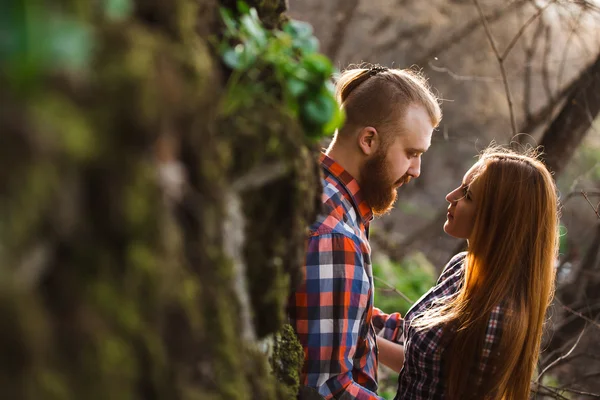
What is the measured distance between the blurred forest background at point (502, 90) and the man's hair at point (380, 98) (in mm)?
1530

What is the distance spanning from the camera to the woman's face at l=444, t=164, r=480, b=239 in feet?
8.63

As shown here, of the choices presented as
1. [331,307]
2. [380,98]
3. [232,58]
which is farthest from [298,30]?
[380,98]

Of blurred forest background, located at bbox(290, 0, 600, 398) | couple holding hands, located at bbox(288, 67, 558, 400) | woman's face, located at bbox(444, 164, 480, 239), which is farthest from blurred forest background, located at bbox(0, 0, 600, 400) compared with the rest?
blurred forest background, located at bbox(290, 0, 600, 398)

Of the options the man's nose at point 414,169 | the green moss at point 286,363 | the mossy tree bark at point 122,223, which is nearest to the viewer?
the mossy tree bark at point 122,223

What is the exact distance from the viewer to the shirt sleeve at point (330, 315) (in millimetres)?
2092

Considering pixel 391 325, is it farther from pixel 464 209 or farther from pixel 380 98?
pixel 380 98

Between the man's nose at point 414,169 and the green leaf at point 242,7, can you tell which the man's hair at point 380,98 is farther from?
the green leaf at point 242,7

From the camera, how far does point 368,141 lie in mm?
2533

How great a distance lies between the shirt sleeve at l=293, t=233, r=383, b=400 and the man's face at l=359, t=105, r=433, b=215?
1.43 feet

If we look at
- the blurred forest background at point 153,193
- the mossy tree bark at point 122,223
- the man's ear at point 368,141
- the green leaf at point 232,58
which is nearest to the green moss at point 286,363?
the blurred forest background at point 153,193

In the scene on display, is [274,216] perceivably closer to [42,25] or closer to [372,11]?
[42,25]

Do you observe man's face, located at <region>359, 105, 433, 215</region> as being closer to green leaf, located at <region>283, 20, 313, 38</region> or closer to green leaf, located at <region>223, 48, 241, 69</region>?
green leaf, located at <region>283, 20, 313, 38</region>

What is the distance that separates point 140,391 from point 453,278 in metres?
2.27

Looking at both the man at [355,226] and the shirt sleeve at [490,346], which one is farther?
the shirt sleeve at [490,346]
